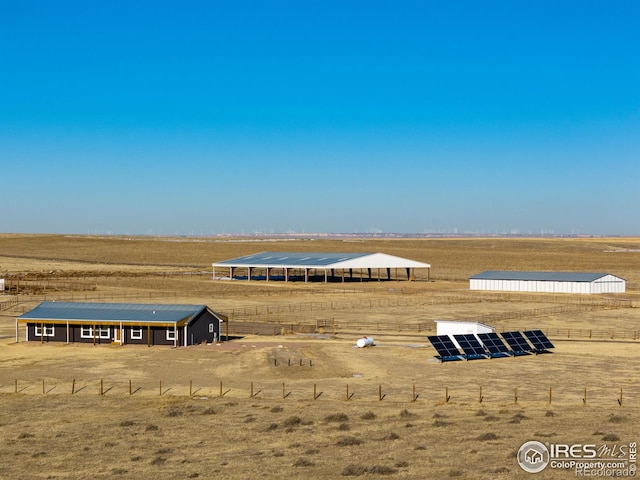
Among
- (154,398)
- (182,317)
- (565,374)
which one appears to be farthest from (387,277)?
(154,398)

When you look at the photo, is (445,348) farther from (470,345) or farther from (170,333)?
(170,333)

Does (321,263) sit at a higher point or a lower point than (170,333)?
higher

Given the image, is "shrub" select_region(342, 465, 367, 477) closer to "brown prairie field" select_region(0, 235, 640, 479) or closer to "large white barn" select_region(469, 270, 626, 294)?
"brown prairie field" select_region(0, 235, 640, 479)

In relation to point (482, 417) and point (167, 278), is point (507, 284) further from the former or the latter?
point (482, 417)

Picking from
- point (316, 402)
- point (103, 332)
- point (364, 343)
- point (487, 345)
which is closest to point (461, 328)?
point (487, 345)

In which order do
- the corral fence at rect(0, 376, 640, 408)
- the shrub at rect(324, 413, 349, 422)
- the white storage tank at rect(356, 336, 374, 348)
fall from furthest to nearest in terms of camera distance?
the white storage tank at rect(356, 336, 374, 348) < the corral fence at rect(0, 376, 640, 408) < the shrub at rect(324, 413, 349, 422)

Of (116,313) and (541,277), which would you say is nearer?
(116,313)

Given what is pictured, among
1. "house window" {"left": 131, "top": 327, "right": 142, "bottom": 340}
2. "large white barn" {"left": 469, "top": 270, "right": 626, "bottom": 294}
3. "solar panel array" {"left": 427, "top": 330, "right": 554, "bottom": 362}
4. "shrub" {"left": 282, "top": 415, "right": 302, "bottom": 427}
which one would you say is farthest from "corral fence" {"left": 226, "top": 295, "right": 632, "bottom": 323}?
"shrub" {"left": 282, "top": 415, "right": 302, "bottom": 427}

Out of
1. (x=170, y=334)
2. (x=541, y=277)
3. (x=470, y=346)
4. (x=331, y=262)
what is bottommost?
(x=470, y=346)
